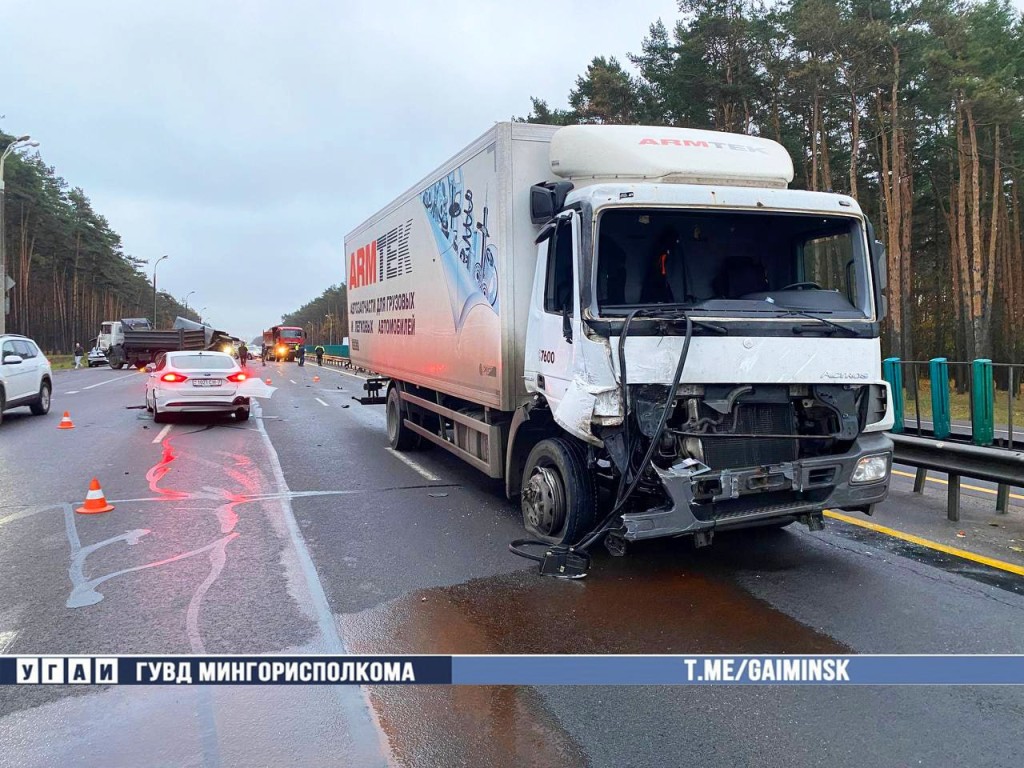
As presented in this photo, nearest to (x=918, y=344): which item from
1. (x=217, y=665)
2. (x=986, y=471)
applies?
(x=986, y=471)

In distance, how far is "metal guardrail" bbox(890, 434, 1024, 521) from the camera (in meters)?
6.11

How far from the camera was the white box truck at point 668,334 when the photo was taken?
15.6ft

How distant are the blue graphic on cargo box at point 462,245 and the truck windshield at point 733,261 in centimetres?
145

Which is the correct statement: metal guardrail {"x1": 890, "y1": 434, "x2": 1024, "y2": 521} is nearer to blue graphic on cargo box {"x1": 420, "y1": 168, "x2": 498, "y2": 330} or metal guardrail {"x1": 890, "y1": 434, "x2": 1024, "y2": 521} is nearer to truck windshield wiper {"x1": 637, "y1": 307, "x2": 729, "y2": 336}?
truck windshield wiper {"x1": 637, "y1": 307, "x2": 729, "y2": 336}

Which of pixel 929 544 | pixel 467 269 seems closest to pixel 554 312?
pixel 467 269

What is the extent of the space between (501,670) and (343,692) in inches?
35.7

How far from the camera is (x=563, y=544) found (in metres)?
5.45

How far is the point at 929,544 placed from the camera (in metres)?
5.90

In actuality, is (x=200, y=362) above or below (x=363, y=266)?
below

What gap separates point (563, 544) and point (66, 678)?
3.30m

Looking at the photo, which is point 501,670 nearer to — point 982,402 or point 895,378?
point 982,402

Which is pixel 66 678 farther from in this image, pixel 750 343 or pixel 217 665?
pixel 750 343

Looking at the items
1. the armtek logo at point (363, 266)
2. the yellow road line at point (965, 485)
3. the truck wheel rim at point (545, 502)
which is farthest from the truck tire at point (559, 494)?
the armtek logo at point (363, 266)

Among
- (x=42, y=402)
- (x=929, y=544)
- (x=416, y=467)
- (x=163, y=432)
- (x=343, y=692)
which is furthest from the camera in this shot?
(x=42, y=402)
